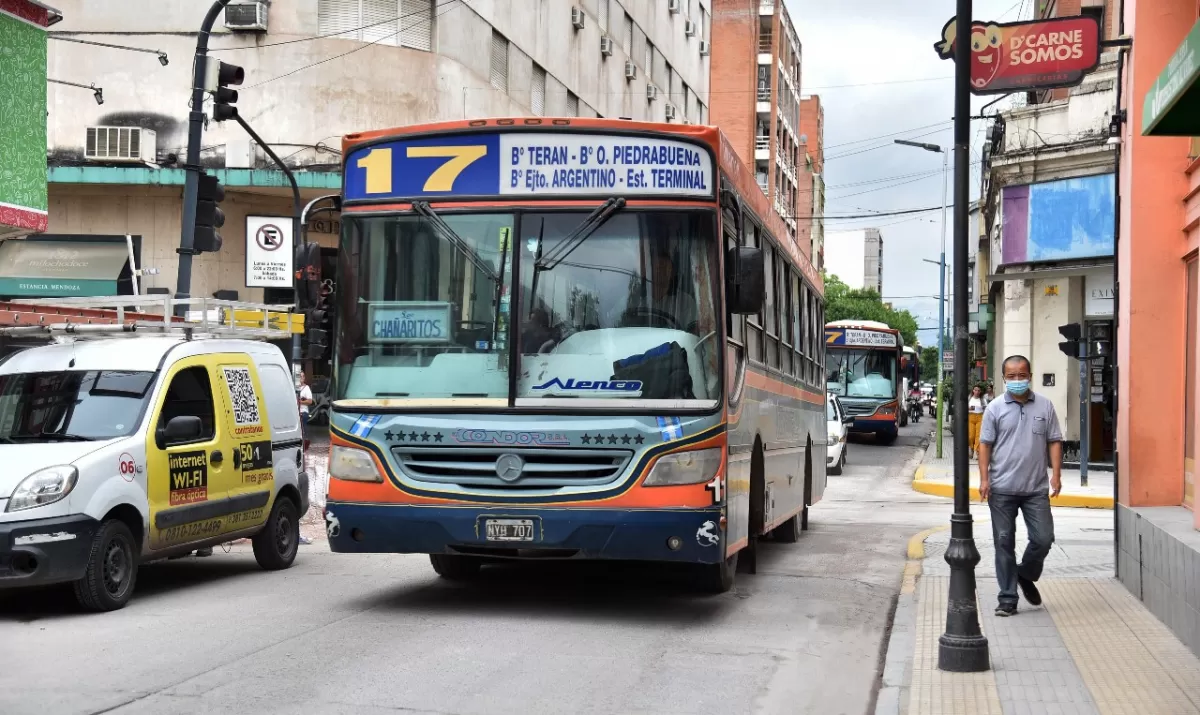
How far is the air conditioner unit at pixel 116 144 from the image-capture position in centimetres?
2994

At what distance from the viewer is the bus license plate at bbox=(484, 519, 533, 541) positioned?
893cm

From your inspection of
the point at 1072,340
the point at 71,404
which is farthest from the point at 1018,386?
the point at 1072,340

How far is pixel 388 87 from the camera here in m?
31.7

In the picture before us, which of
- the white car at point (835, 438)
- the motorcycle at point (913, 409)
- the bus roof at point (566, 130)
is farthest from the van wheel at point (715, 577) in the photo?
the motorcycle at point (913, 409)

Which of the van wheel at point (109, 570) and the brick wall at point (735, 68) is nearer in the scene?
the van wheel at point (109, 570)

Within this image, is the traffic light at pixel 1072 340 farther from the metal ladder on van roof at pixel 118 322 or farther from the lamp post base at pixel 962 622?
the lamp post base at pixel 962 622

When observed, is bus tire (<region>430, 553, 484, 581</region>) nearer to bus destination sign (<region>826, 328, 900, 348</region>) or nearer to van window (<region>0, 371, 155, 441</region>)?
van window (<region>0, 371, 155, 441</region>)

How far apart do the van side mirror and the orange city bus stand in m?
1.58

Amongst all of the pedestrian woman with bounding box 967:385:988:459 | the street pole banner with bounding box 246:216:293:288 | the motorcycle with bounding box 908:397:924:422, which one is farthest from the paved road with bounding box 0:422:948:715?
the motorcycle with bounding box 908:397:924:422

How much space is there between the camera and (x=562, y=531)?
29.2 ft

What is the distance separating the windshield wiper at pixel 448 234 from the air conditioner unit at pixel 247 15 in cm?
2298

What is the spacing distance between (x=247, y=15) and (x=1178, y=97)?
90.9 feet

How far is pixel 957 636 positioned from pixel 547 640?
8.18 feet

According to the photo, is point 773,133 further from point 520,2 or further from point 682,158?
point 682,158
